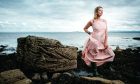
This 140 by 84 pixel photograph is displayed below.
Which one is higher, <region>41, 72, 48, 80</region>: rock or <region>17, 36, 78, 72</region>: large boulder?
<region>17, 36, 78, 72</region>: large boulder

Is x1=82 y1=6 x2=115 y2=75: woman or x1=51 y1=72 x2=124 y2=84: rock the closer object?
x1=51 y1=72 x2=124 y2=84: rock

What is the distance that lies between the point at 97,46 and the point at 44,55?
133 inches

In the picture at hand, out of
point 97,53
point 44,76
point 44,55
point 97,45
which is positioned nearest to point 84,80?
point 97,53

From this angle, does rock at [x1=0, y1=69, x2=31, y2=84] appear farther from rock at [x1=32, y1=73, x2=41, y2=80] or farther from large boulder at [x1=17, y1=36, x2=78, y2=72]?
large boulder at [x1=17, y1=36, x2=78, y2=72]

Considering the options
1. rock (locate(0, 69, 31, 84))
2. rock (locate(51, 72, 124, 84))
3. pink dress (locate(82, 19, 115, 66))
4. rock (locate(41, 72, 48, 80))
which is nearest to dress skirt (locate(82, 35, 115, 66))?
pink dress (locate(82, 19, 115, 66))

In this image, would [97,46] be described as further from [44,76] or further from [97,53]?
[44,76]

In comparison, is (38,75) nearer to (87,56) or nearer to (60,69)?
(60,69)

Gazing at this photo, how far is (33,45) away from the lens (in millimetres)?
10430

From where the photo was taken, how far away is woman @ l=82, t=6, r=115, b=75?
24.9 feet

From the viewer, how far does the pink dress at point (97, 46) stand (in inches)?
299

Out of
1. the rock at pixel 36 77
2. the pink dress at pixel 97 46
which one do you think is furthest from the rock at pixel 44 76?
the pink dress at pixel 97 46

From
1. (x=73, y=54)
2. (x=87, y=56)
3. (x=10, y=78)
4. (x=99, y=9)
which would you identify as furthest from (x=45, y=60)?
(x=99, y=9)

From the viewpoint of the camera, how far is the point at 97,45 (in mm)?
7570

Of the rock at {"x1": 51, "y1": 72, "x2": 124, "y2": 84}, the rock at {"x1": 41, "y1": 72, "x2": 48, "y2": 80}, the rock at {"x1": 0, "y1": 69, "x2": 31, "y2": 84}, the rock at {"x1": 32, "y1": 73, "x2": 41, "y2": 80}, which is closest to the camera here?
the rock at {"x1": 51, "y1": 72, "x2": 124, "y2": 84}
